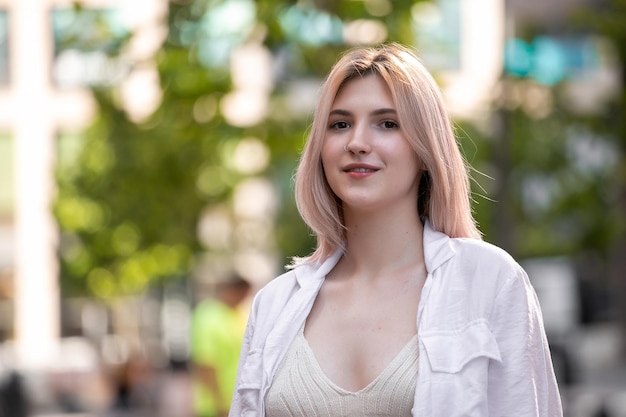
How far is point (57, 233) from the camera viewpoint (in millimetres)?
25125

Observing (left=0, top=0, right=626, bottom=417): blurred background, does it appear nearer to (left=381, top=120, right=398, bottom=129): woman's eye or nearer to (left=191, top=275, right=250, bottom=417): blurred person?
(left=381, top=120, right=398, bottom=129): woman's eye

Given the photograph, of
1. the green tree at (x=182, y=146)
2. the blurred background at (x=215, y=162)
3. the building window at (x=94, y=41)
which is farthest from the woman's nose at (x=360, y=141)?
the building window at (x=94, y=41)

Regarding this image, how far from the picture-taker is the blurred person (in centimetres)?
877

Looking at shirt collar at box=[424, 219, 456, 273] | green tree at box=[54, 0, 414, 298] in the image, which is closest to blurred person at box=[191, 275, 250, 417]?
green tree at box=[54, 0, 414, 298]

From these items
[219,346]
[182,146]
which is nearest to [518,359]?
[219,346]

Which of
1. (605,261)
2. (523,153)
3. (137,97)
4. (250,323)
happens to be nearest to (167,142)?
(523,153)

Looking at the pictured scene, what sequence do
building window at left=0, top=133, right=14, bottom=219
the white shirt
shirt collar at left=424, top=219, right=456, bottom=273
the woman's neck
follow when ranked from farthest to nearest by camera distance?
building window at left=0, top=133, right=14, bottom=219 → the woman's neck → shirt collar at left=424, top=219, right=456, bottom=273 → the white shirt

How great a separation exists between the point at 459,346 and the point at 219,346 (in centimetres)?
579

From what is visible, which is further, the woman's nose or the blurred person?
the blurred person

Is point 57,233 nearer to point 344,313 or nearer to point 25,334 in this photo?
point 25,334

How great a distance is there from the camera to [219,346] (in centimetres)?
884

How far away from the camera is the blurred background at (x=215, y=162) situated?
370 inches

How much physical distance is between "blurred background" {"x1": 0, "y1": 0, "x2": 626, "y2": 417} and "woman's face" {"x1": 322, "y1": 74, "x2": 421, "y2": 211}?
1.34 ft

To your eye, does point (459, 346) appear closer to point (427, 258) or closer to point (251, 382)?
point (427, 258)
